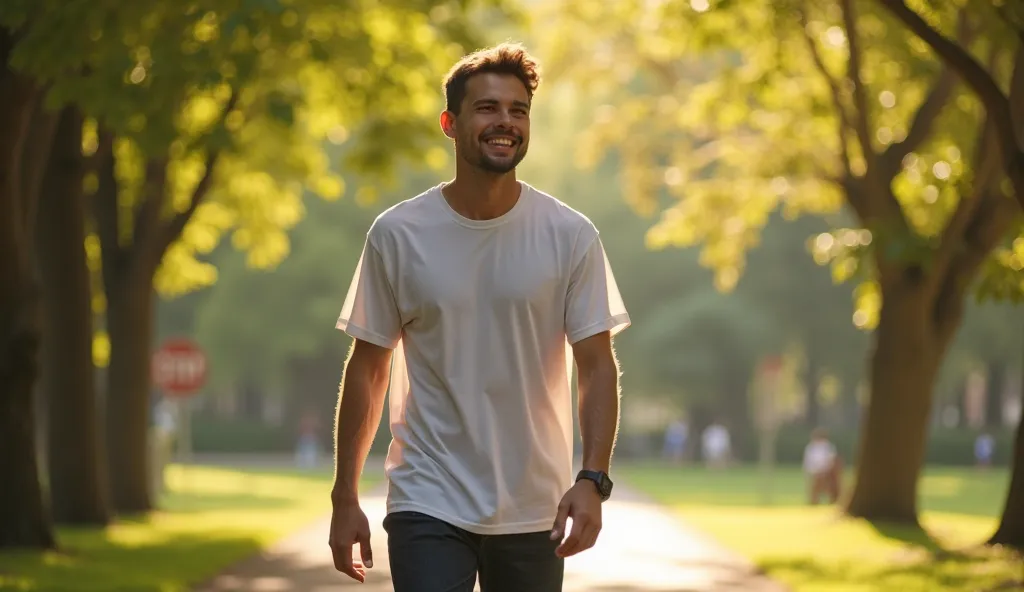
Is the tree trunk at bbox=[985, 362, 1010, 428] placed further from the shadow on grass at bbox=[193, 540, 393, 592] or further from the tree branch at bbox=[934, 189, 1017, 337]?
the shadow on grass at bbox=[193, 540, 393, 592]

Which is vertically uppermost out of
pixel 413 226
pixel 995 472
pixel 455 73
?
pixel 455 73

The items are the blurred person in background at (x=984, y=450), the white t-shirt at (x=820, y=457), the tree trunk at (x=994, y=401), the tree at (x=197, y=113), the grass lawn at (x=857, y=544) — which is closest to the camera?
the tree at (x=197, y=113)

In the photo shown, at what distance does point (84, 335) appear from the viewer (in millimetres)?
19875

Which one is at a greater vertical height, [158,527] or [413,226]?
[413,226]

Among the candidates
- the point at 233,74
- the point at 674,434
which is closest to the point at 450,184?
the point at 233,74

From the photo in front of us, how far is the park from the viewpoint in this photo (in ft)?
45.6

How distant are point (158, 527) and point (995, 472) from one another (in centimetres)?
3970

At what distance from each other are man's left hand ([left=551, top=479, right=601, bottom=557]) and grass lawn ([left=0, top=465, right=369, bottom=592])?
9.13 m

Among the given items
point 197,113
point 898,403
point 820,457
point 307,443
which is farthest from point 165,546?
point 307,443

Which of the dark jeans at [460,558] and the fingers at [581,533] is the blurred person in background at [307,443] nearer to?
the dark jeans at [460,558]

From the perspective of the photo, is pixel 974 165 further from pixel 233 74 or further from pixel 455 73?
pixel 455 73

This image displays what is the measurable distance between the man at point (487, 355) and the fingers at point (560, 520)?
0.29 ft

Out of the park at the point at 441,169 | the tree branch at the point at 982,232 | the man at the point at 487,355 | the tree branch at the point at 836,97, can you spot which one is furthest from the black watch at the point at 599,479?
the tree branch at the point at 836,97

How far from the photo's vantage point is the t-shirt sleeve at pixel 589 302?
4.64m
